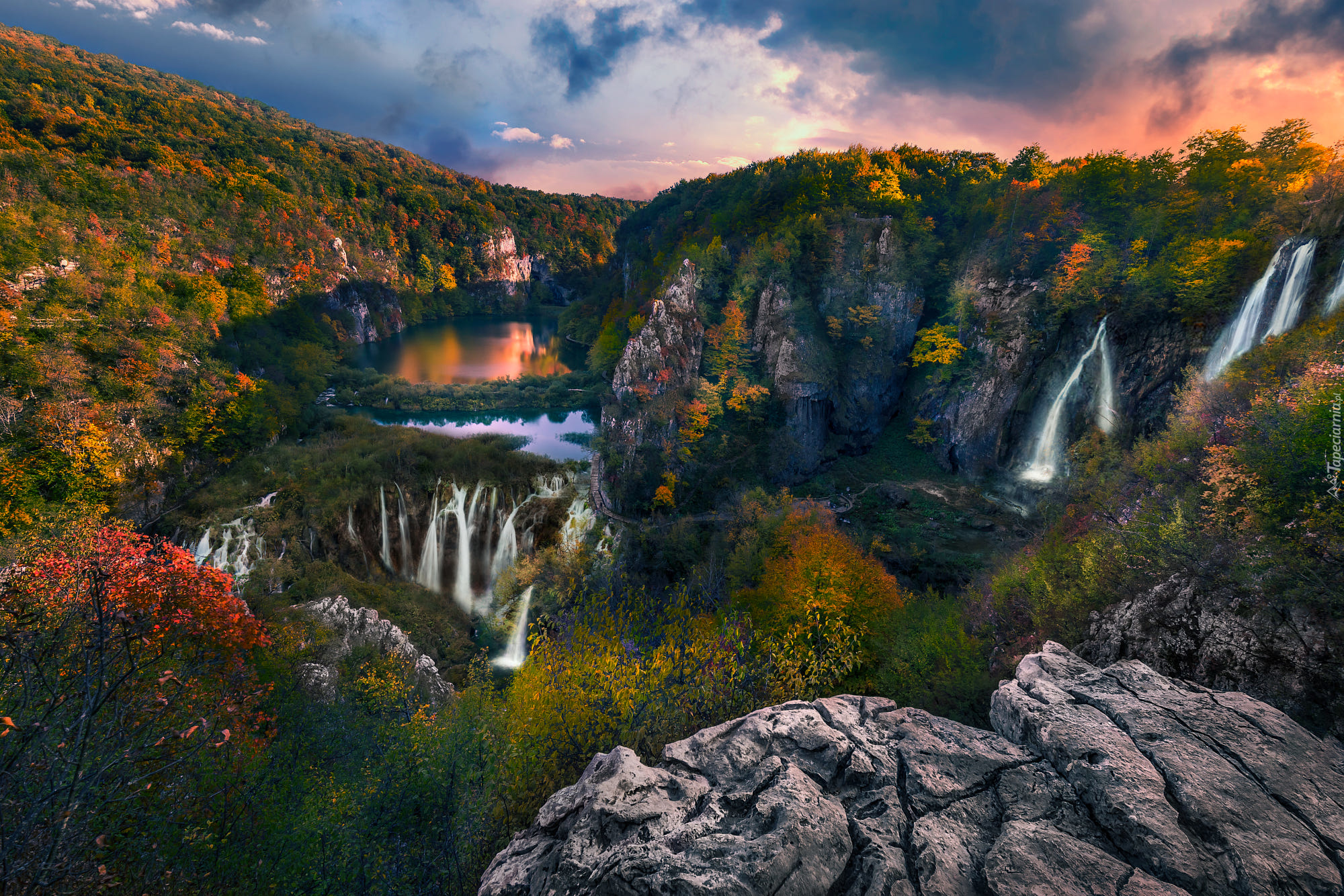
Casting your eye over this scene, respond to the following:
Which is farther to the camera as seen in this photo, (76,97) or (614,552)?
(76,97)

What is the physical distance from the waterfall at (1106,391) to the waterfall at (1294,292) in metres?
7.60

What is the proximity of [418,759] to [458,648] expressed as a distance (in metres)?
12.5

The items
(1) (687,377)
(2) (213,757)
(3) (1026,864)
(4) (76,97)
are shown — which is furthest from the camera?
(4) (76,97)

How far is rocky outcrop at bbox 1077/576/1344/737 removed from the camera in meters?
6.46

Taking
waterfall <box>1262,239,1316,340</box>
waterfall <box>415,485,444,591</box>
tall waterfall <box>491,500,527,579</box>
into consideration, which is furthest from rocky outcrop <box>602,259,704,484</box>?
waterfall <box>1262,239,1316,340</box>

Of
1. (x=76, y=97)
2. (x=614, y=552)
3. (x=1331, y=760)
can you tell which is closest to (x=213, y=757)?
(x=1331, y=760)

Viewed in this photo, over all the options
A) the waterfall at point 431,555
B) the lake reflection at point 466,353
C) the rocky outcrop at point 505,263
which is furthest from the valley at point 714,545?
the rocky outcrop at point 505,263

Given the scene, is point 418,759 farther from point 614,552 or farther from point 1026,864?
point 614,552

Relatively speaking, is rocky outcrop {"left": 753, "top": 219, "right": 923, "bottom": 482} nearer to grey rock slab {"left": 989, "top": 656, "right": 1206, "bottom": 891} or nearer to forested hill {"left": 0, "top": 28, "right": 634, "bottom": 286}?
grey rock slab {"left": 989, "top": 656, "right": 1206, "bottom": 891}

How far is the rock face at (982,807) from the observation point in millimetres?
4211

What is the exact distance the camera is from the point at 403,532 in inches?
1016

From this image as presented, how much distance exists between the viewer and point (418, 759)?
9602 mm

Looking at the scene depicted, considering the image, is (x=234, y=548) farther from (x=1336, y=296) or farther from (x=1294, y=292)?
(x=1294, y=292)

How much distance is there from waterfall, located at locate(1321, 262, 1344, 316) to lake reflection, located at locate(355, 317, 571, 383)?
56.2 m
